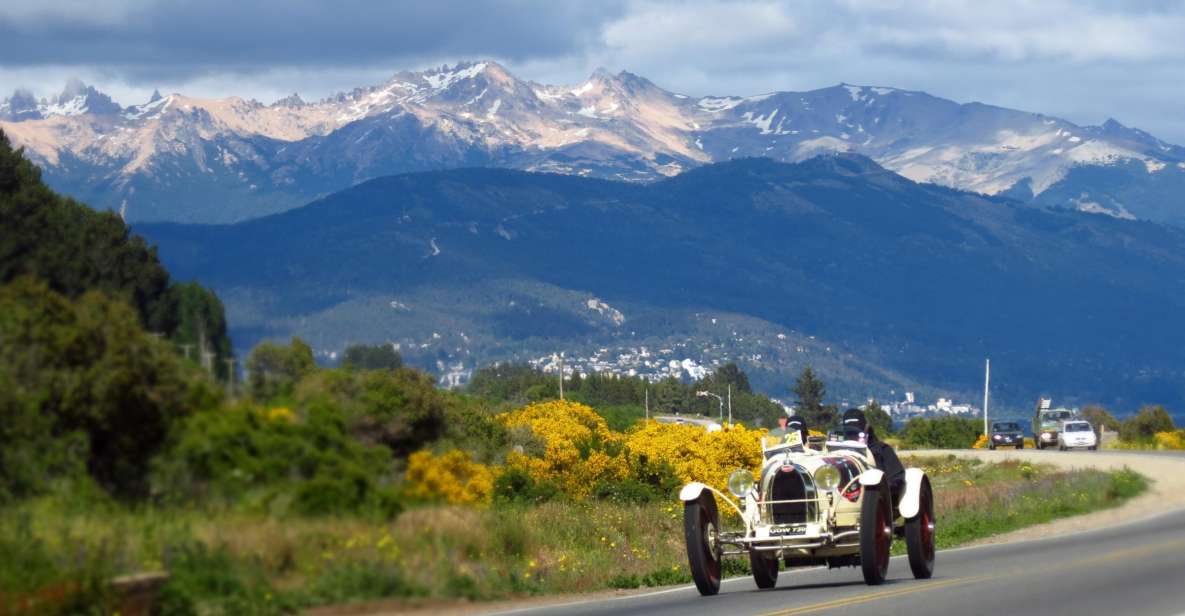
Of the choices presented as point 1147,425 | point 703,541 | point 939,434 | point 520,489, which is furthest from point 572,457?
point 1147,425

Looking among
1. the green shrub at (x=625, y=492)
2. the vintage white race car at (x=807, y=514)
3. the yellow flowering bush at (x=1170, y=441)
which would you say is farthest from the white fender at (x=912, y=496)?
the yellow flowering bush at (x=1170, y=441)

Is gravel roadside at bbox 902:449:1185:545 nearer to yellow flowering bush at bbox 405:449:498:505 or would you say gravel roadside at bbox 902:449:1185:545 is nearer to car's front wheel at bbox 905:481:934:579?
car's front wheel at bbox 905:481:934:579

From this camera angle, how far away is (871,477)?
1808 centimetres

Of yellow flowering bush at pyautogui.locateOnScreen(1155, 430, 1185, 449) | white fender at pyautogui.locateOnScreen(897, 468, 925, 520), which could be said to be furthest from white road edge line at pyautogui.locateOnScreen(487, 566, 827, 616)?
yellow flowering bush at pyautogui.locateOnScreen(1155, 430, 1185, 449)

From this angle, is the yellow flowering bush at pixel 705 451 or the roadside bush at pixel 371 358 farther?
the yellow flowering bush at pixel 705 451

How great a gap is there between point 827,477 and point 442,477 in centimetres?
673

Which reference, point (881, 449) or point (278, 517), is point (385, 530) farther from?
point (881, 449)

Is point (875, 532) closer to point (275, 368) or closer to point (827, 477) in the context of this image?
point (827, 477)

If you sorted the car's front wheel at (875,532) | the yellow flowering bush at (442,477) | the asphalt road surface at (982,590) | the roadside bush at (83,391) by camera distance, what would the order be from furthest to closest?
the car's front wheel at (875,532), the asphalt road surface at (982,590), the yellow flowering bush at (442,477), the roadside bush at (83,391)

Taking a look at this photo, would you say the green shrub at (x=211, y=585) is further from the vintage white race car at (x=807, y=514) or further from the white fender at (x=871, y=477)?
the white fender at (x=871, y=477)

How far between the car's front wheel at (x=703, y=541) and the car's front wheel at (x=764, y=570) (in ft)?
1.91

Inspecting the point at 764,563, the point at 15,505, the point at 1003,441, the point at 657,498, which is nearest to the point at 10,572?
the point at 15,505

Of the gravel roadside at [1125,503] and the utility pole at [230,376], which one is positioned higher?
the utility pole at [230,376]

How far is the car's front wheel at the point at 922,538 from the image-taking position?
63.2ft
